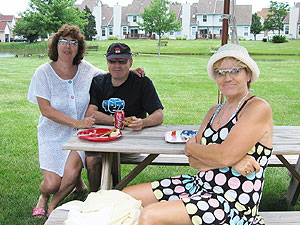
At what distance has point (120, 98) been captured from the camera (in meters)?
3.51

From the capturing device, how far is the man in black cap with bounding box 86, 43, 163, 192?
342cm

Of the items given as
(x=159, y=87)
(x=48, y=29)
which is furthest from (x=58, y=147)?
(x=48, y=29)

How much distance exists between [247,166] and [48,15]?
3405 centimetres

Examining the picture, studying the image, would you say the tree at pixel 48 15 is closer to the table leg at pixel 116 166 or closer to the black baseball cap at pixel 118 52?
the table leg at pixel 116 166

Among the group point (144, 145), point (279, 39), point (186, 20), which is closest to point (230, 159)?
point (144, 145)

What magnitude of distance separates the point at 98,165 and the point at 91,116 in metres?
0.46

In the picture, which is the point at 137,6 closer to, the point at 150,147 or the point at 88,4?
the point at 88,4

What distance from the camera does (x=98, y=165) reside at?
11.5 ft

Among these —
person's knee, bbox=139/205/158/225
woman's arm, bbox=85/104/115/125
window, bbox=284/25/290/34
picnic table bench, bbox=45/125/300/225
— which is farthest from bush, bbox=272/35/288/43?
person's knee, bbox=139/205/158/225

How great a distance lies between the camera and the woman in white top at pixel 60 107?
134 inches

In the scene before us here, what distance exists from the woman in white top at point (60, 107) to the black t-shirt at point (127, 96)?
0.13 m

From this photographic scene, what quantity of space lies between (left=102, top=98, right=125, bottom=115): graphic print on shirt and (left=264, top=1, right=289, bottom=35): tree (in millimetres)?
56112

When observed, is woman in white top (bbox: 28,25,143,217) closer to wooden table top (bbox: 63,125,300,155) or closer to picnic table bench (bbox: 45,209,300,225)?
wooden table top (bbox: 63,125,300,155)

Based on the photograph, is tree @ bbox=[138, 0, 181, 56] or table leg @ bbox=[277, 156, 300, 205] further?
tree @ bbox=[138, 0, 181, 56]
